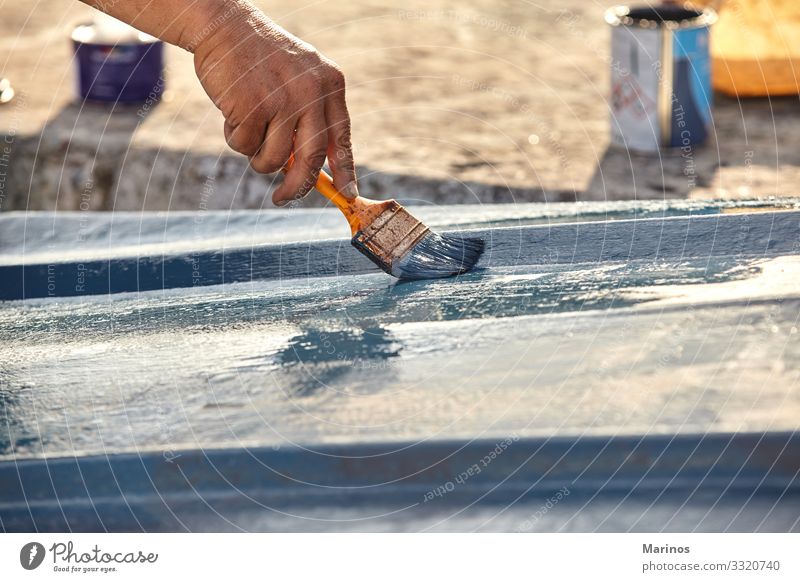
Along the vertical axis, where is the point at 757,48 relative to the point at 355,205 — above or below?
below

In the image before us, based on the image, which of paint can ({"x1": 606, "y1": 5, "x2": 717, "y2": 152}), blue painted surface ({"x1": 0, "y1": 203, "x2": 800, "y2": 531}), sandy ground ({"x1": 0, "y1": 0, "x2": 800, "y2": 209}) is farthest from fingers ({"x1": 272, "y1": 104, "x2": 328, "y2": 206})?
paint can ({"x1": 606, "y1": 5, "x2": 717, "y2": 152})

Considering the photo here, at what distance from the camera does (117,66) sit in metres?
2.72

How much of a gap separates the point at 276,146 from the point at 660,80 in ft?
5.91

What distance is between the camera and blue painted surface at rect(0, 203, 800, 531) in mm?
675

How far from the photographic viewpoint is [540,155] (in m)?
2.46

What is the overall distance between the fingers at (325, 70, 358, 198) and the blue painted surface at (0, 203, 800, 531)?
13cm

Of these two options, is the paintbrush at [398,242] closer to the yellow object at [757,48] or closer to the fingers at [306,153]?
the fingers at [306,153]

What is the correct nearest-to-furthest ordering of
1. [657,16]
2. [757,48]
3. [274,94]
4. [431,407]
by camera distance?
1. [431,407]
2. [274,94]
3. [657,16]
4. [757,48]

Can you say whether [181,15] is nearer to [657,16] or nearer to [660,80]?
[660,80]

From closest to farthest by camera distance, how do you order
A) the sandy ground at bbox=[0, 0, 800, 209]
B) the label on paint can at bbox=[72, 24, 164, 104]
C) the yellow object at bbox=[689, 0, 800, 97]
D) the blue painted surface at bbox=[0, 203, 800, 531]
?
the blue painted surface at bbox=[0, 203, 800, 531], the sandy ground at bbox=[0, 0, 800, 209], the label on paint can at bbox=[72, 24, 164, 104], the yellow object at bbox=[689, 0, 800, 97]

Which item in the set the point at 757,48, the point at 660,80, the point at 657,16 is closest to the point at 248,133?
the point at 660,80

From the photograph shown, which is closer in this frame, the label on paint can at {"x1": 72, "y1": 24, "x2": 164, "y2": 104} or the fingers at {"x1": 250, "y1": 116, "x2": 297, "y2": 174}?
the fingers at {"x1": 250, "y1": 116, "x2": 297, "y2": 174}

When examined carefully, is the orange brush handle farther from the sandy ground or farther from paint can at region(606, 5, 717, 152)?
paint can at region(606, 5, 717, 152)
